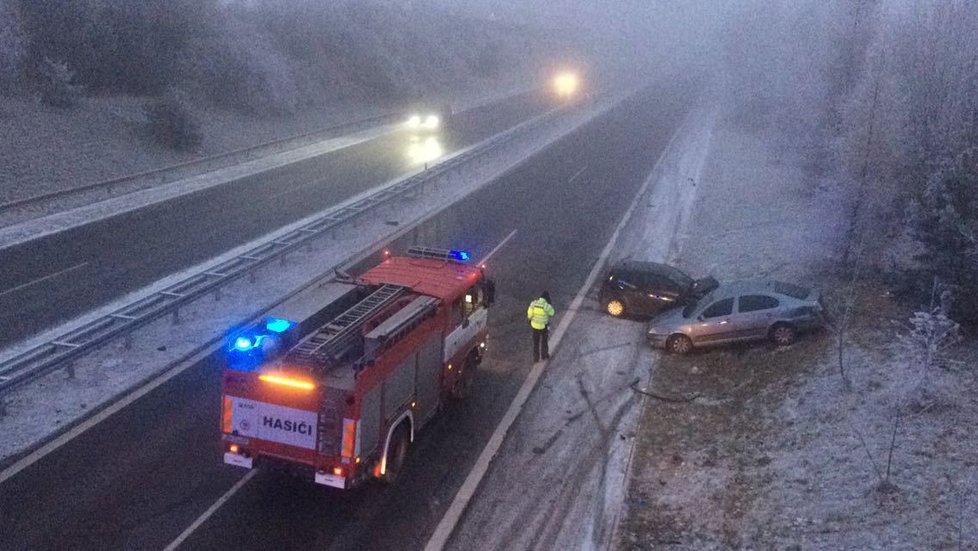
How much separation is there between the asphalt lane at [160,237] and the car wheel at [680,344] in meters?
12.7

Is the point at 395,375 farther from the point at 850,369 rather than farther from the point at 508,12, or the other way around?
the point at 508,12

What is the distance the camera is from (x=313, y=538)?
381 inches

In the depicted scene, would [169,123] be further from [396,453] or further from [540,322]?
[396,453]

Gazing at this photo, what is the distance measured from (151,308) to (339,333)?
7918mm

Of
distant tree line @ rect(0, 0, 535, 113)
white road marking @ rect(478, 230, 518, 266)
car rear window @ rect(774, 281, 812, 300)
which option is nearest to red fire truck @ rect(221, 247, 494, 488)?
car rear window @ rect(774, 281, 812, 300)

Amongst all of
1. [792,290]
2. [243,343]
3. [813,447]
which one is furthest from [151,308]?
[792,290]

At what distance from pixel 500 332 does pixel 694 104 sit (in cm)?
5792

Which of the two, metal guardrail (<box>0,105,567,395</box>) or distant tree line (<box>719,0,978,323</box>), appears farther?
distant tree line (<box>719,0,978,323</box>)

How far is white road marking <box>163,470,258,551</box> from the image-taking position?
30.8 ft

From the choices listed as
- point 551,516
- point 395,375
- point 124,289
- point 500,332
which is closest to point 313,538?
point 395,375

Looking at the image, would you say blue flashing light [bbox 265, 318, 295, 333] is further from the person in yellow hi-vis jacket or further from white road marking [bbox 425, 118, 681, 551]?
the person in yellow hi-vis jacket

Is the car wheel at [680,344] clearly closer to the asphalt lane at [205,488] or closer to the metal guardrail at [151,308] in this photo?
the asphalt lane at [205,488]

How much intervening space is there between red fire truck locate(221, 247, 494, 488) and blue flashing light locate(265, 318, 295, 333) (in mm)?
14

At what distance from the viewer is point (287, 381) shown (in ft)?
31.0
